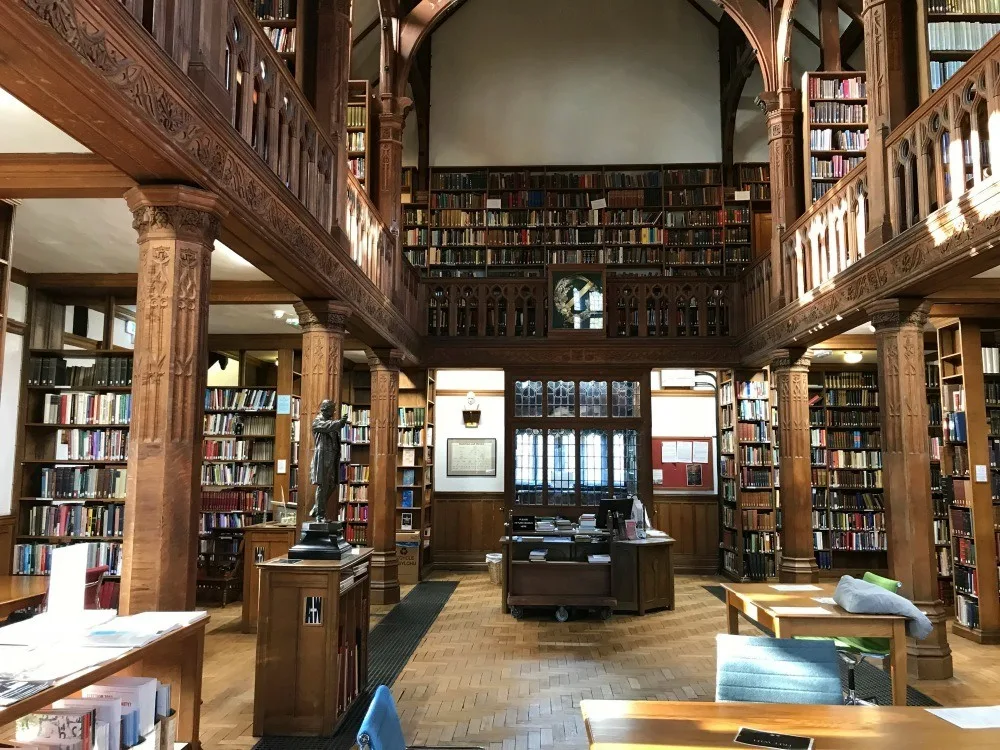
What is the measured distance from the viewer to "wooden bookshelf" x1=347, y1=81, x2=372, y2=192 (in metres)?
8.05

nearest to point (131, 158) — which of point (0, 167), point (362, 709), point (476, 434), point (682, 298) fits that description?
point (0, 167)

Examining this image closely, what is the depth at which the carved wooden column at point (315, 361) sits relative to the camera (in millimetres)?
5723

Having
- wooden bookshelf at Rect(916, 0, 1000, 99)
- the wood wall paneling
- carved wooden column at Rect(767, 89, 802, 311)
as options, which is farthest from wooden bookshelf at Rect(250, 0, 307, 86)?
the wood wall paneling

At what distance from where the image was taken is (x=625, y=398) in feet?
32.2

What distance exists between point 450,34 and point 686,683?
35.9 ft

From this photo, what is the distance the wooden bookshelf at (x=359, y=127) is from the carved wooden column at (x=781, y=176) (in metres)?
4.45

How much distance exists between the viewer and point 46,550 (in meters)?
6.55

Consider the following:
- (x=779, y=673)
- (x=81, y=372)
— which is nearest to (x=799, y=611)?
(x=779, y=673)

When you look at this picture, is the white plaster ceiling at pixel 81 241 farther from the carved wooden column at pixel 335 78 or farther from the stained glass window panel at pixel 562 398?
the stained glass window panel at pixel 562 398

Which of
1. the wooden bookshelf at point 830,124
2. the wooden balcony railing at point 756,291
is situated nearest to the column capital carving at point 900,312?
the wooden bookshelf at point 830,124

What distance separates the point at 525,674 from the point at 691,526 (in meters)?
6.07

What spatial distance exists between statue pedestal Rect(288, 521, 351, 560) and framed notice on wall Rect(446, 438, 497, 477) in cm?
675

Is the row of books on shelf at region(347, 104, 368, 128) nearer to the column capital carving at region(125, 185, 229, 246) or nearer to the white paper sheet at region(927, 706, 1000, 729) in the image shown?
the column capital carving at region(125, 185, 229, 246)

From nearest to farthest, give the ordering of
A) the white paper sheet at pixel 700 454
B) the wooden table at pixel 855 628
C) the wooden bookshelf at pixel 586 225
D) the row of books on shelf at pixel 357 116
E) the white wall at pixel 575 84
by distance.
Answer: the wooden table at pixel 855 628 → the row of books on shelf at pixel 357 116 → the white paper sheet at pixel 700 454 → the wooden bookshelf at pixel 586 225 → the white wall at pixel 575 84
